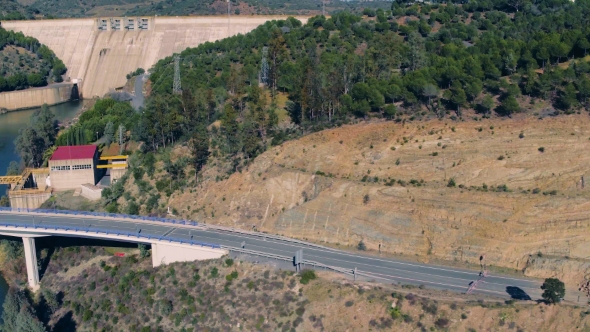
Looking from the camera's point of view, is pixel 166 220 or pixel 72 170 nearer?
pixel 166 220

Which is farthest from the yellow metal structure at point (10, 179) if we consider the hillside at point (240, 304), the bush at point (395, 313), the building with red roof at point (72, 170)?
the bush at point (395, 313)

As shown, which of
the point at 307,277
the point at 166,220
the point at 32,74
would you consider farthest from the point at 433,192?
the point at 32,74

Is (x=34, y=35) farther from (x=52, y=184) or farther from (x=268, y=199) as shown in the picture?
(x=268, y=199)

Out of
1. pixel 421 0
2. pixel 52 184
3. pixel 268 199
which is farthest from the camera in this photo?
pixel 421 0

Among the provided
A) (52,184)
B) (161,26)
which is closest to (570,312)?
(52,184)

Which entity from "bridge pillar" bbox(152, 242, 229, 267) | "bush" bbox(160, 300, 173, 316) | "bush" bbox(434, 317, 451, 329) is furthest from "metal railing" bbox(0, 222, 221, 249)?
"bush" bbox(434, 317, 451, 329)

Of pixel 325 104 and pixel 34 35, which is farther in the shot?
pixel 34 35

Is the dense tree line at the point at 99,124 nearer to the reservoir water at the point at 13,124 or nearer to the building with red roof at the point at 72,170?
the reservoir water at the point at 13,124

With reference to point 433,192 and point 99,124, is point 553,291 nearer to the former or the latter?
point 433,192
